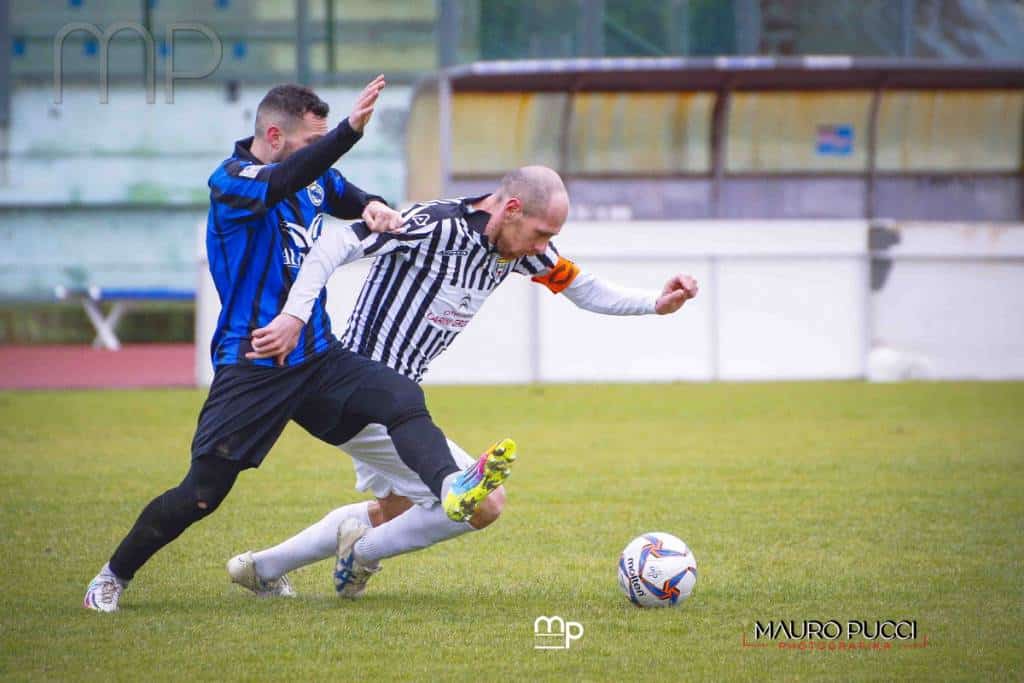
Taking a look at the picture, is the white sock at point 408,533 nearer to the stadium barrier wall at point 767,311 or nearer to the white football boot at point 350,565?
the white football boot at point 350,565

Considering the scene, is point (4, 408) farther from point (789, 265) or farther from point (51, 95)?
point (51, 95)

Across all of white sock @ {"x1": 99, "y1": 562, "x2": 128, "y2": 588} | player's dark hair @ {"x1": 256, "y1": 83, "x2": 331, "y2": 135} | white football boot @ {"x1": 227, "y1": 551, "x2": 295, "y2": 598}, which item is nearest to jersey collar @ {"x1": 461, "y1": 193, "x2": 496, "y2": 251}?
player's dark hair @ {"x1": 256, "y1": 83, "x2": 331, "y2": 135}

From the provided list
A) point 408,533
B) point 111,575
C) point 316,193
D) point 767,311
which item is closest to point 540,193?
point 316,193

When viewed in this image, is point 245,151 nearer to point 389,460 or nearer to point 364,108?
point 364,108

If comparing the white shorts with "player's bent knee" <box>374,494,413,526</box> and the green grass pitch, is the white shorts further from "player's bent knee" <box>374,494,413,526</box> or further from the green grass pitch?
the green grass pitch

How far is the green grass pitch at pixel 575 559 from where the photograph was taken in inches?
185

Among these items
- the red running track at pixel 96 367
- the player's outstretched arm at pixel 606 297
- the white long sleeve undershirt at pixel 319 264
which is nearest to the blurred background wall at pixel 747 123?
the red running track at pixel 96 367

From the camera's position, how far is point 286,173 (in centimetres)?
504

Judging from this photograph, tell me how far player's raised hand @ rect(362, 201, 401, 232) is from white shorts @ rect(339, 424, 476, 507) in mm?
755

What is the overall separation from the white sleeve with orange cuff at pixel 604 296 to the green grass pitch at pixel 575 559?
1.17 meters

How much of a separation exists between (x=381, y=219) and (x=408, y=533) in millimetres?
1231

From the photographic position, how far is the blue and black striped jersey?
5.27 meters

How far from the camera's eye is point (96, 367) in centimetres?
2211

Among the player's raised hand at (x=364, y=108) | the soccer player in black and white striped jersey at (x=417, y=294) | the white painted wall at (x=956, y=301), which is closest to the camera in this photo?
the player's raised hand at (x=364, y=108)
